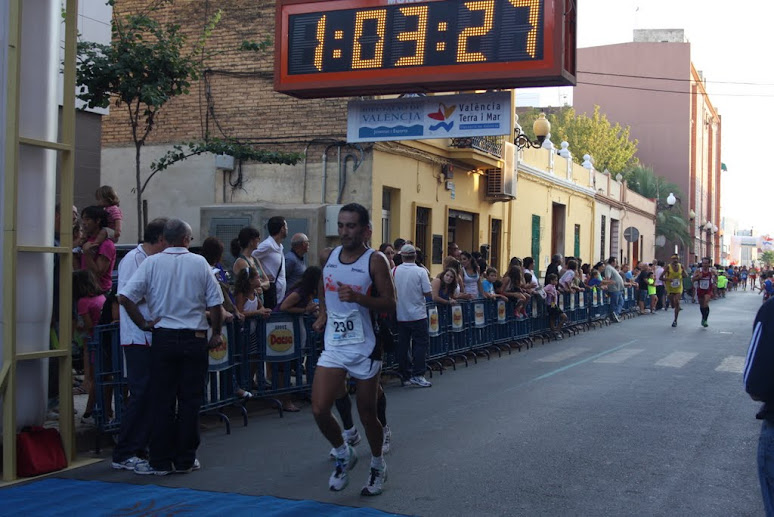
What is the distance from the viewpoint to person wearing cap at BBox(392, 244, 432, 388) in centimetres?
1174

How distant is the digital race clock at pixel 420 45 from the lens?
13.3 meters

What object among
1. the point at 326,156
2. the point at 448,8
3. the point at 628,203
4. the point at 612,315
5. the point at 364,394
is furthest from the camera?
→ the point at 628,203

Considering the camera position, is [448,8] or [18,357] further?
[448,8]

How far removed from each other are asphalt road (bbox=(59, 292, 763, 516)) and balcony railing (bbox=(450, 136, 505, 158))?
10928 mm

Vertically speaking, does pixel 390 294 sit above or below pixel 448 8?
below

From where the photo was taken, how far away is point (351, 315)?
6312 millimetres

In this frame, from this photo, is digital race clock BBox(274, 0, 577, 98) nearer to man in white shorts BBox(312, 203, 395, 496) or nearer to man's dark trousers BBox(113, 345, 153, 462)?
man in white shorts BBox(312, 203, 395, 496)

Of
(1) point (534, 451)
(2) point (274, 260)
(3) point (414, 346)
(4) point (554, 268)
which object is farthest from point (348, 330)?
(4) point (554, 268)

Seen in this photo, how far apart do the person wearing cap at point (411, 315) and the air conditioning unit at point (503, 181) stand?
14.7 m

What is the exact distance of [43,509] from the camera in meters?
5.91

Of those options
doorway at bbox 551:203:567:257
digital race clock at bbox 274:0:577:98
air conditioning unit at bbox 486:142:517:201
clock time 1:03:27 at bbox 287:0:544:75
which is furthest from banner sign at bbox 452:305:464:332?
doorway at bbox 551:203:567:257

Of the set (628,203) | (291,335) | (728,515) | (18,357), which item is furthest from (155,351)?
(628,203)

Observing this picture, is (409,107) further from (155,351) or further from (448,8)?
(155,351)

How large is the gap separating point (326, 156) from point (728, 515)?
14.4 meters
